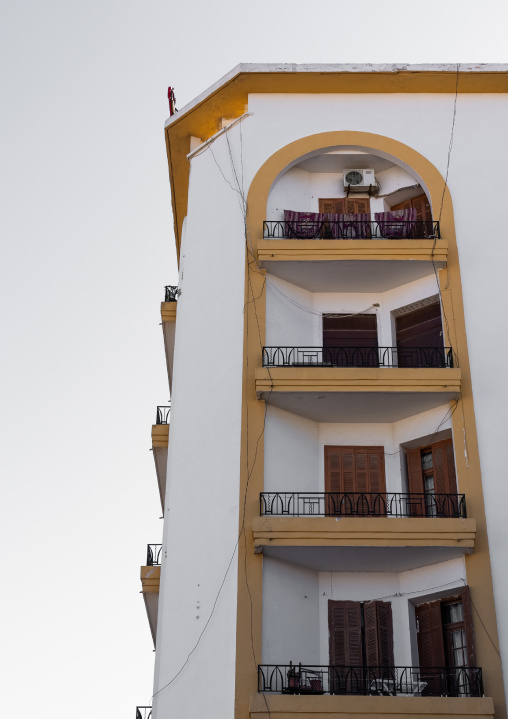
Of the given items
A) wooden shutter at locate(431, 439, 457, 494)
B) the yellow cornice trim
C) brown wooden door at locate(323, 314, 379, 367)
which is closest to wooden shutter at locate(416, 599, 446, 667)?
wooden shutter at locate(431, 439, 457, 494)

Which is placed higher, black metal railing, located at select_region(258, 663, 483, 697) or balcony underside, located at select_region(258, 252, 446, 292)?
balcony underside, located at select_region(258, 252, 446, 292)

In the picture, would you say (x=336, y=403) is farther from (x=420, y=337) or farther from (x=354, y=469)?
(x=420, y=337)

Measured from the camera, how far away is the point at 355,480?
76.4 ft

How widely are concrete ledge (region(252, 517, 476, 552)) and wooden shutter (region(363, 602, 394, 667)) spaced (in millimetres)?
1714

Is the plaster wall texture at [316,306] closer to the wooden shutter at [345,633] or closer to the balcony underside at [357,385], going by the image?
the balcony underside at [357,385]

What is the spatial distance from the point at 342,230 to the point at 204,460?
22.4 ft

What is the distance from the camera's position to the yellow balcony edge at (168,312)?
26.6 m

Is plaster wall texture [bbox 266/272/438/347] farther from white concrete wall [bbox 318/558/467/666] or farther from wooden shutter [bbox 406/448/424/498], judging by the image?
white concrete wall [bbox 318/558/467/666]

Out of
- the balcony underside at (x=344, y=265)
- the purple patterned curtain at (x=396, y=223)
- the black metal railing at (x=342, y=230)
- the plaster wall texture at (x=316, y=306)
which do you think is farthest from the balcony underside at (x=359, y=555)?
the purple patterned curtain at (x=396, y=223)

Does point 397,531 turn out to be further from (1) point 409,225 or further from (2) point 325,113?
(2) point 325,113

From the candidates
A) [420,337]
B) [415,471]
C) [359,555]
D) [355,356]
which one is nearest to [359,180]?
[420,337]

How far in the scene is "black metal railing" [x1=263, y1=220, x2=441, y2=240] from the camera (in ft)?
83.2

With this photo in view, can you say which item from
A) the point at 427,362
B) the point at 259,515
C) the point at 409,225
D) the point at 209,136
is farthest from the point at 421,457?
the point at 209,136

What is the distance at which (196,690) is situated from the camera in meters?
20.2
